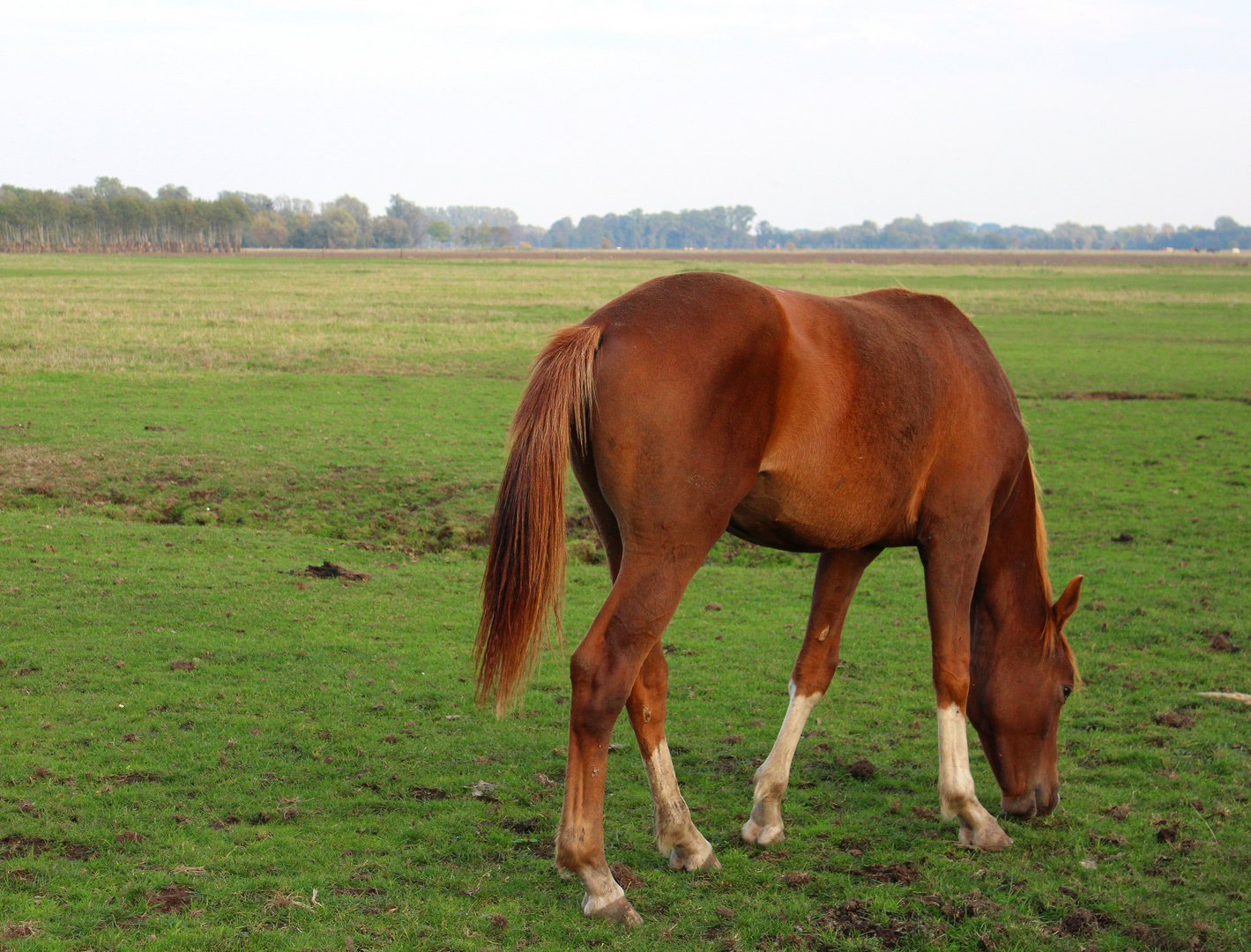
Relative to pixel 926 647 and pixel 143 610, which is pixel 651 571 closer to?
pixel 926 647

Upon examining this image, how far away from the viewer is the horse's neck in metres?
4.79

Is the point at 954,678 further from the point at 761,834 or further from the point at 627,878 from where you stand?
the point at 627,878

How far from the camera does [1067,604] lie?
15.4 feet

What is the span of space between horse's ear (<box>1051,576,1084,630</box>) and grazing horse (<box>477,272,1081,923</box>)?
0.01 meters

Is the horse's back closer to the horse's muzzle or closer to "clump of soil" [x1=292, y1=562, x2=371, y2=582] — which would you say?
the horse's muzzle

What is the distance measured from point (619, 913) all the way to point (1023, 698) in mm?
2287

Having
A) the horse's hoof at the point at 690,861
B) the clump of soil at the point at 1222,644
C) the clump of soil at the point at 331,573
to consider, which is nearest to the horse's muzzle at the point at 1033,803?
the horse's hoof at the point at 690,861

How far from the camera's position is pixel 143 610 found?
7043 mm

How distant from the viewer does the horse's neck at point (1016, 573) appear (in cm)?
479

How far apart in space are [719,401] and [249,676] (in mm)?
3913

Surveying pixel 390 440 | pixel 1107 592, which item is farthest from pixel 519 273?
pixel 1107 592

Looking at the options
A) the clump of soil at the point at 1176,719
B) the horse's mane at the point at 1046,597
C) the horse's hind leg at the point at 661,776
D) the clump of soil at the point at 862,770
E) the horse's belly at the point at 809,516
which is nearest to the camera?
the horse's belly at the point at 809,516

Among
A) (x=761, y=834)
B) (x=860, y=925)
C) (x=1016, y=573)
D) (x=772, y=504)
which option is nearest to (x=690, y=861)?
(x=761, y=834)

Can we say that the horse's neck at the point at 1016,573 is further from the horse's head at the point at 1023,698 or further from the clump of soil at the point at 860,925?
the clump of soil at the point at 860,925
